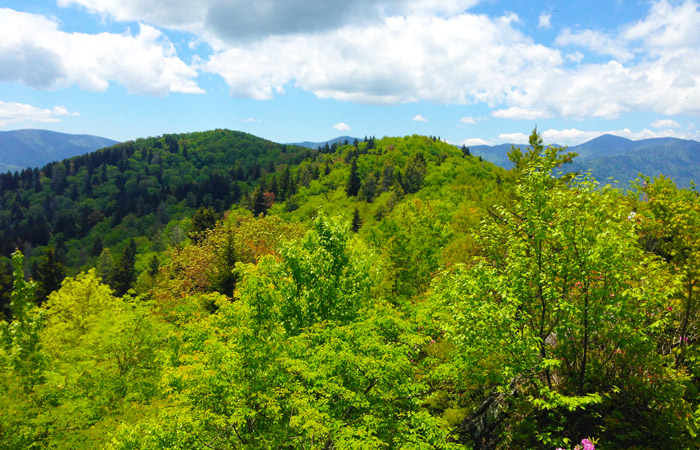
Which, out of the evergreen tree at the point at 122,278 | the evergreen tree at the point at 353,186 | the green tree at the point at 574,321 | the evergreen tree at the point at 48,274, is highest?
the evergreen tree at the point at 353,186

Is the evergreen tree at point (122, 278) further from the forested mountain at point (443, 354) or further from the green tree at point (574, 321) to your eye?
the green tree at point (574, 321)

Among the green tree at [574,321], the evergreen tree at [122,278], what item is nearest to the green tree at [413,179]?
the evergreen tree at [122,278]

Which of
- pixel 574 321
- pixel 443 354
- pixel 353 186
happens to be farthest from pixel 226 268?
pixel 353 186

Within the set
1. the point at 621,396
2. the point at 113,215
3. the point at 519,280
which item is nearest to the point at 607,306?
the point at 519,280

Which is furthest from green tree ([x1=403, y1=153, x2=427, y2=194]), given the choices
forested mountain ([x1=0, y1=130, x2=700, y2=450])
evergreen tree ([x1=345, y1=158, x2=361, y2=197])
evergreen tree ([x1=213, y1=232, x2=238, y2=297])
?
forested mountain ([x1=0, y1=130, x2=700, y2=450])

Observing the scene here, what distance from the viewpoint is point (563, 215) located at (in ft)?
33.8

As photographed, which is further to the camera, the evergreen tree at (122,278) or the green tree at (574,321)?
the evergreen tree at (122,278)

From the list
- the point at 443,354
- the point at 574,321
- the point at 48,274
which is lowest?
the point at 48,274

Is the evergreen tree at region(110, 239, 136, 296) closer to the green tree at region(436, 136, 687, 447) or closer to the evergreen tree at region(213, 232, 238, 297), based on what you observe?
the evergreen tree at region(213, 232, 238, 297)

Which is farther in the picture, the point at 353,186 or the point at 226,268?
the point at 353,186

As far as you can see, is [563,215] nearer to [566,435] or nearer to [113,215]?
[566,435]

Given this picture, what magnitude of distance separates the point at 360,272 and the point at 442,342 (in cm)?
501

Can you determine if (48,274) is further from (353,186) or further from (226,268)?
(353,186)

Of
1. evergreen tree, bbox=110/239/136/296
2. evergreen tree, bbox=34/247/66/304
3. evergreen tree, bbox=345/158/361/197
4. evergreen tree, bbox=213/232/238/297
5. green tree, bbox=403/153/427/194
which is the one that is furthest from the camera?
evergreen tree, bbox=345/158/361/197
